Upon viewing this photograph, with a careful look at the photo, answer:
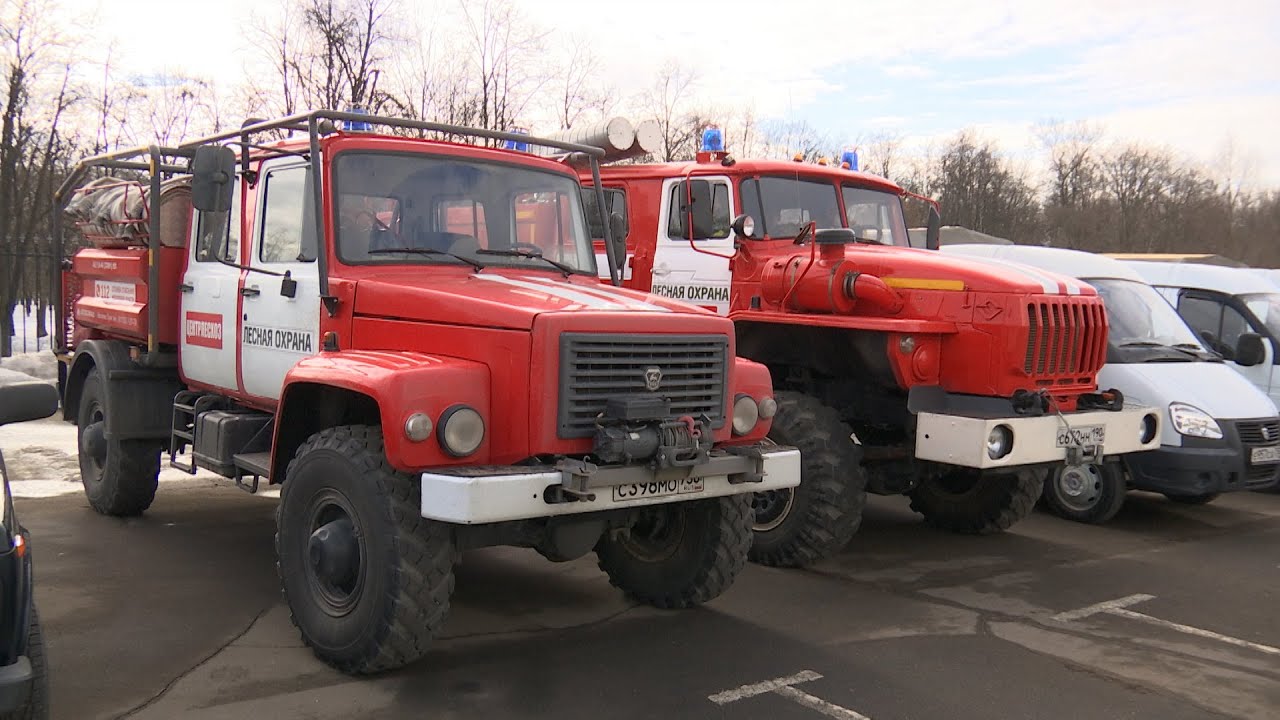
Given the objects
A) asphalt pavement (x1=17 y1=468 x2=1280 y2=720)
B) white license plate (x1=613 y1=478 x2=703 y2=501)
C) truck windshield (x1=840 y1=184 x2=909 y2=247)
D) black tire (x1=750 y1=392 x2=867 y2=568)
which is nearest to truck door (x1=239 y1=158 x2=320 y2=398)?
asphalt pavement (x1=17 y1=468 x2=1280 y2=720)

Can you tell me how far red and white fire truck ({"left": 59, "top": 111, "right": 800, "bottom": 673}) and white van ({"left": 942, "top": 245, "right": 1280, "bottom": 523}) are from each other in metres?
4.33

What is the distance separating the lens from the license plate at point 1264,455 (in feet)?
27.8

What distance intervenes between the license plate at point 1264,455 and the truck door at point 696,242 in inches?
174

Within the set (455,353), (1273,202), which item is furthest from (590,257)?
(1273,202)

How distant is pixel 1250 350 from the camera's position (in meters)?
10.0

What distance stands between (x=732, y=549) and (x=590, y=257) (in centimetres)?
185

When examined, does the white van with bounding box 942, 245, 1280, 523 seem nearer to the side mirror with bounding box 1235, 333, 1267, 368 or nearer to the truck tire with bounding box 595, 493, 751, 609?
the side mirror with bounding box 1235, 333, 1267, 368

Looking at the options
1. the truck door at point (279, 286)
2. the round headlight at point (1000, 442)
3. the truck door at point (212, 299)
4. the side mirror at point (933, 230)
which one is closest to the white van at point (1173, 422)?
the side mirror at point (933, 230)

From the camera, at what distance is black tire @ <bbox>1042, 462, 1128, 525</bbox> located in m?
8.59

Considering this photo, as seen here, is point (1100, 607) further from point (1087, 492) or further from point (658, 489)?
point (658, 489)

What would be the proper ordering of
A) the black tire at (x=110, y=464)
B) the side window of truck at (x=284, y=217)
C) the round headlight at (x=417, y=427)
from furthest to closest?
the black tire at (x=110, y=464) < the side window of truck at (x=284, y=217) < the round headlight at (x=417, y=427)

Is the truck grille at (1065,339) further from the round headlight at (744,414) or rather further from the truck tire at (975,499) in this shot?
the round headlight at (744,414)

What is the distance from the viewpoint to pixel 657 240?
8367mm

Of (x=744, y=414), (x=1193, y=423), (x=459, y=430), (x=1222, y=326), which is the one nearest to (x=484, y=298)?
(x=459, y=430)
